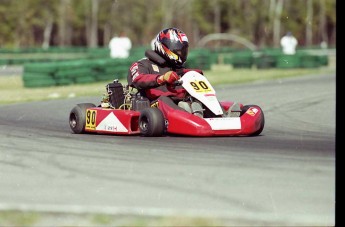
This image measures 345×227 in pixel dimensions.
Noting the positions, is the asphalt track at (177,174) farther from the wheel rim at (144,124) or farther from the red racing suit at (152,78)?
the red racing suit at (152,78)

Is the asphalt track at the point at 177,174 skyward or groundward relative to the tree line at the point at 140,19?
groundward

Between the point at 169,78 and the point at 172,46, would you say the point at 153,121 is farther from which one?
the point at 172,46

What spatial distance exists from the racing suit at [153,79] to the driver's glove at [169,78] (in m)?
0.12

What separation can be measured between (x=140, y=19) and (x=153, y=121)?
326 ft

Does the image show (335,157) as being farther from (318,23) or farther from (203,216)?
(318,23)

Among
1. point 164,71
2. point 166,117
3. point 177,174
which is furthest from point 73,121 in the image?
point 177,174

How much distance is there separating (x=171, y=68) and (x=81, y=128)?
1262 millimetres

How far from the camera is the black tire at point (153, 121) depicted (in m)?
9.98

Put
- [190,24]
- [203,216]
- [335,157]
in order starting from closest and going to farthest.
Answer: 1. [203,216]
2. [335,157]
3. [190,24]

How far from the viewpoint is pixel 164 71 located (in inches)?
435

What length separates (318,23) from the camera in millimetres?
120625

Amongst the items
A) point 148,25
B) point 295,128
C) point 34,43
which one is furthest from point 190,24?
point 295,128

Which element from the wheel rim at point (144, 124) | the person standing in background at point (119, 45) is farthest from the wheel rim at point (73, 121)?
the person standing in background at point (119, 45)

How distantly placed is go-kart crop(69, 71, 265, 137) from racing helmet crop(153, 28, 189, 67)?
17.4 inches
